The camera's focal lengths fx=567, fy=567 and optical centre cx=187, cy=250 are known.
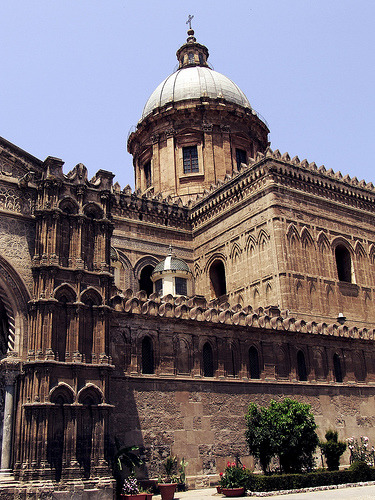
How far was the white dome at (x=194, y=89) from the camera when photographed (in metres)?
41.3

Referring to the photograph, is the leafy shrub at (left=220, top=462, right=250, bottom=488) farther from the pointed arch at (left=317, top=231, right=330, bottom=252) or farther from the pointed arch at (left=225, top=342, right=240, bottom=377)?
the pointed arch at (left=317, top=231, right=330, bottom=252)

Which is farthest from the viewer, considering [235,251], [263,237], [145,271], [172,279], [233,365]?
[145,271]

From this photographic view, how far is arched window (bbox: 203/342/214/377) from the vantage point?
21531 mm

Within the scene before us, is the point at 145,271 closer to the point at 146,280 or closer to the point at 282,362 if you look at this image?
the point at 146,280

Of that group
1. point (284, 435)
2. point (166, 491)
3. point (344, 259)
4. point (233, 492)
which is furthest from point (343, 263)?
point (166, 491)

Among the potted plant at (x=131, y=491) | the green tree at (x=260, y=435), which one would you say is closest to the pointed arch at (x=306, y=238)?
the green tree at (x=260, y=435)

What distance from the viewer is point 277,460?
21.9m

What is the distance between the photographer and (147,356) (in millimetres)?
20203

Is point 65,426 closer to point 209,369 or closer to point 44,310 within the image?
point 44,310

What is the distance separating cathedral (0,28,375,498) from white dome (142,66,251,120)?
1.38 meters

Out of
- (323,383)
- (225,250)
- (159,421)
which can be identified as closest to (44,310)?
(159,421)

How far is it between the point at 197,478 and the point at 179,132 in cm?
2621

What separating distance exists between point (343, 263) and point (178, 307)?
1438cm

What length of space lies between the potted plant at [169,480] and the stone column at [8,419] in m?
4.51
